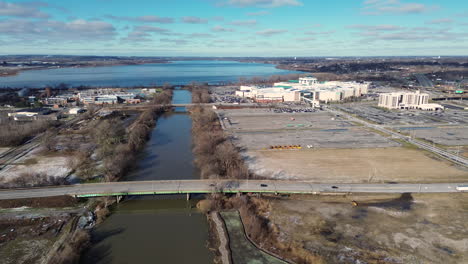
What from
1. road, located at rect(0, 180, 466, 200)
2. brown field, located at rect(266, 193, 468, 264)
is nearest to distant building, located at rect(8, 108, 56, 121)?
road, located at rect(0, 180, 466, 200)

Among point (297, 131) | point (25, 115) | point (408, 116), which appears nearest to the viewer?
point (297, 131)

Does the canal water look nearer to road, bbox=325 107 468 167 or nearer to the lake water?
road, bbox=325 107 468 167

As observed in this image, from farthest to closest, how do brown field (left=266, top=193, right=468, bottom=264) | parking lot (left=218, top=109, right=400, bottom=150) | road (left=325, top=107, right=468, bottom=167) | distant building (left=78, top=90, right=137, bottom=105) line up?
distant building (left=78, top=90, right=137, bottom=105) < parking lot (left=218, top=109, right=400, bottom=150) < road (left=325, top=107, right=468, bottom=167) < brown field (left=266, top=193, right=468, bottom=264)

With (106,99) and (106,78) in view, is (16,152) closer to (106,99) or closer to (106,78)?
(106,99)

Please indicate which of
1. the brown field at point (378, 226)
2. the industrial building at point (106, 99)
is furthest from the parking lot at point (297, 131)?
the industrial building at point (106, 99)

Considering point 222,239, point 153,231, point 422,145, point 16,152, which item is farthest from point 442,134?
point 16,152

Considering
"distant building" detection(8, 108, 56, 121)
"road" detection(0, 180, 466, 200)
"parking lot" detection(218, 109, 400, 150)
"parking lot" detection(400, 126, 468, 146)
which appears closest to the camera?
"road" detection(0, 180, 466, 200)

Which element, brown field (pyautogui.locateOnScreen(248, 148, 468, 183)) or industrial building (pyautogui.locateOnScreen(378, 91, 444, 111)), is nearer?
brown field (pyautogui.locateOnScreen(248, 148, 468, 183))
